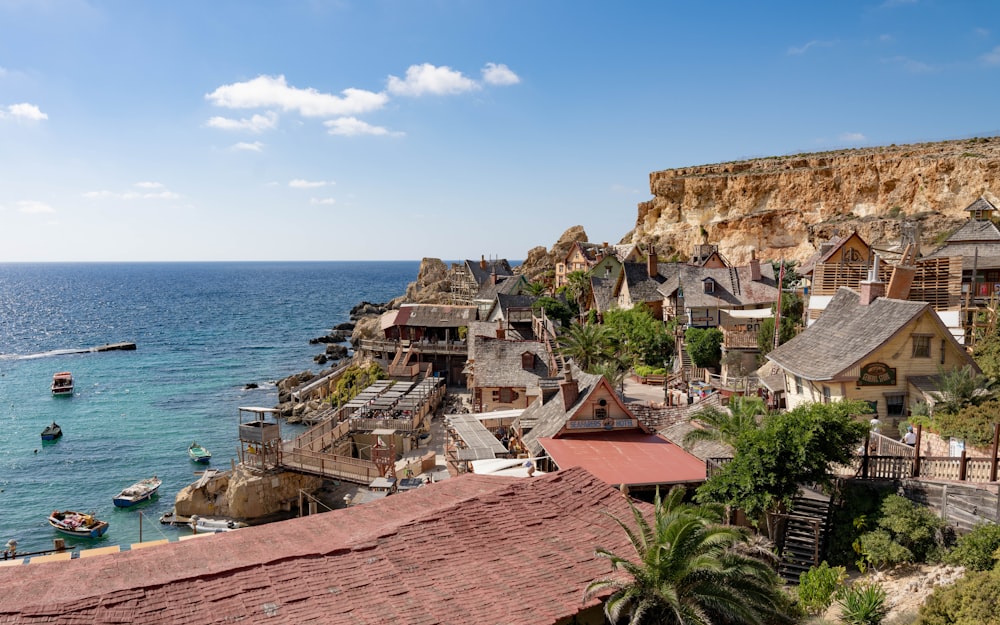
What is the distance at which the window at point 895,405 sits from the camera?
2478cm

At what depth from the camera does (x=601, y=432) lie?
27.0m

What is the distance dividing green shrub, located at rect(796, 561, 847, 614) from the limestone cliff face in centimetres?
5355

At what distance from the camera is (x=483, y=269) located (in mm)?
96000

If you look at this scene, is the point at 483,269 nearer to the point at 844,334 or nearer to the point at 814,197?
the point at 814,197

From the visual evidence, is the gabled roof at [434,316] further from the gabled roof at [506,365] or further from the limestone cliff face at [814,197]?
the limestone cliff face at [814,197]

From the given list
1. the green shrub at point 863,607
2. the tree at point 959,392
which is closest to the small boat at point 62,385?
the green shrub at point 863,607

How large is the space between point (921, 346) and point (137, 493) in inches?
1633

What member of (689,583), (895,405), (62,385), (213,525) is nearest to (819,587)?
(689,583)

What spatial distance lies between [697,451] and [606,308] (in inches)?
1493

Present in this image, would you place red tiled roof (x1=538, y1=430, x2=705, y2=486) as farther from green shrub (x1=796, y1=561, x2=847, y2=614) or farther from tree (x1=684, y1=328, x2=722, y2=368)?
tree (x1=684, y1=328, x2=722, y2=368)

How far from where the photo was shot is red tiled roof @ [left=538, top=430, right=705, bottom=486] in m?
21.7

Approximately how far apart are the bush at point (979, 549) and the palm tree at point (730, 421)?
6.08 meters

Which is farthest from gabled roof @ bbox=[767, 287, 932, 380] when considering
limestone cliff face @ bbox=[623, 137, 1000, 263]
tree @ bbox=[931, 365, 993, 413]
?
limestone cliff face @ bbox=[623, 137, 1000, 263]

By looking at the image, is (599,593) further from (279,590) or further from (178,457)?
(178,457)
